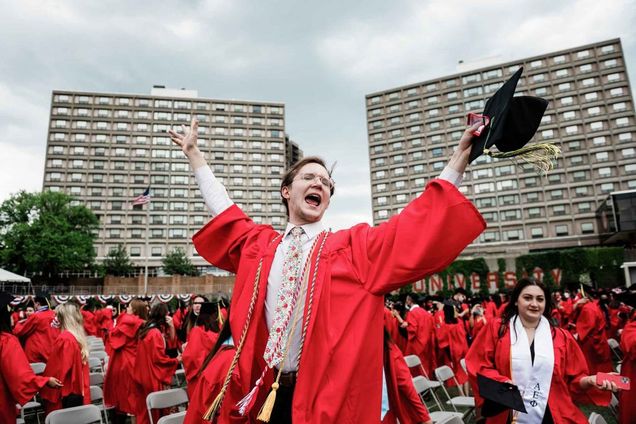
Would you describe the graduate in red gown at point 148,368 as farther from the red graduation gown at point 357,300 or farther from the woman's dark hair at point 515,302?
the red graduation gown at point 357,300

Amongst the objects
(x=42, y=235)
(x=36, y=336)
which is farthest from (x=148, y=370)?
(x=42, y=235)

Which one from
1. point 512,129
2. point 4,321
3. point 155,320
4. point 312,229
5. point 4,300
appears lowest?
point 155,320

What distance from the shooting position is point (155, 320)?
21.5 feet

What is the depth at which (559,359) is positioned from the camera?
3525 mm

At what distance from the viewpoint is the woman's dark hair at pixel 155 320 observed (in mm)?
6429

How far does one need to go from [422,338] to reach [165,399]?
6.77 m

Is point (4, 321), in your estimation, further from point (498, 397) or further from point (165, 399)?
point (498, 397)

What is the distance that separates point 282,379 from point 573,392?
318 cm

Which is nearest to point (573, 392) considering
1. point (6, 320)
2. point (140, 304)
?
point (6, 320)

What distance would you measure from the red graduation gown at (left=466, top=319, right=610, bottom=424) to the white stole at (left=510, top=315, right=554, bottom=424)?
0.17 feet

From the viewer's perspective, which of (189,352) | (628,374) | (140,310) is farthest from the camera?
(140,310)

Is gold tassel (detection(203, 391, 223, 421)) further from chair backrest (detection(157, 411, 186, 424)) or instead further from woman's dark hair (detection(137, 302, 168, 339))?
woman's dark hair (detection(137, 302, 168, 339))

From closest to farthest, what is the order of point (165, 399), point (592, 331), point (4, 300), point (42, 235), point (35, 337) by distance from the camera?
point (4, 300) → point (165, 399) → point (35, 337) → point (592, 331) → point (42, 235)

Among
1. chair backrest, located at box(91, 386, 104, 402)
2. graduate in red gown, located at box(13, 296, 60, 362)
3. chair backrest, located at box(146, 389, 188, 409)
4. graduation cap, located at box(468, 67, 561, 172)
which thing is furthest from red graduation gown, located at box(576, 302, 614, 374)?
graduate in red gown, located at box(13, 296, 60, 362)
